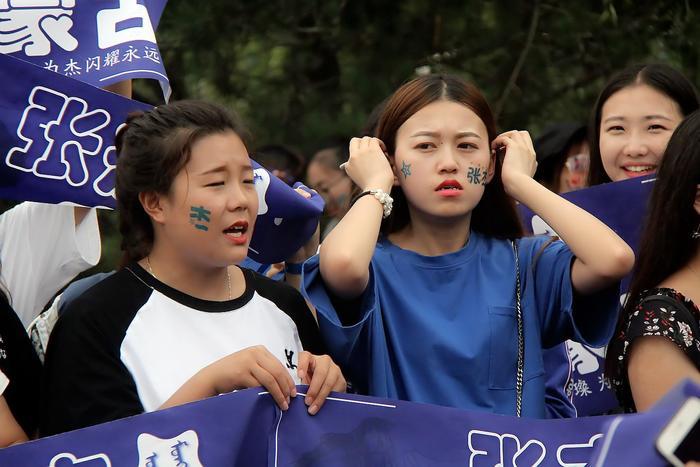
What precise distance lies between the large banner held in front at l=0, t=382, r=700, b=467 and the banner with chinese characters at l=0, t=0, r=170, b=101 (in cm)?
135

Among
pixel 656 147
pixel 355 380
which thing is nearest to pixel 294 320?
pixel 355 380

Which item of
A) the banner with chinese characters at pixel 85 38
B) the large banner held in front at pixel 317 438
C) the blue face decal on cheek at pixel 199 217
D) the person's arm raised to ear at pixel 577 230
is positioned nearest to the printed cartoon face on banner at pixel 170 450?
the large banner held in front at pixel 317 438

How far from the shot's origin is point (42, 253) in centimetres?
394

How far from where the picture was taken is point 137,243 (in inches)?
137

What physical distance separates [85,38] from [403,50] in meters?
3.02

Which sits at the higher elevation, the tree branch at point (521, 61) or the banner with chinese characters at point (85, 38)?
the tree branch at point (521, 61)

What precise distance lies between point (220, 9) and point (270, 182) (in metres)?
3.38

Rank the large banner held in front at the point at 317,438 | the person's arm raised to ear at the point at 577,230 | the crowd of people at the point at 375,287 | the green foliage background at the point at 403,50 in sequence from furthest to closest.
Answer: the green foliage background at the point at 403,50 < the person's arm raised to ear at the point at 577,230 < the crowd of people at the point at 375,287 < the large banner held in front at the point at 317,438

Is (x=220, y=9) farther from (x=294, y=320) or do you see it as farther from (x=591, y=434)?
(x=591, y=434)

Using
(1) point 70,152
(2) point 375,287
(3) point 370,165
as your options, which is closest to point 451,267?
(2) point 375,287

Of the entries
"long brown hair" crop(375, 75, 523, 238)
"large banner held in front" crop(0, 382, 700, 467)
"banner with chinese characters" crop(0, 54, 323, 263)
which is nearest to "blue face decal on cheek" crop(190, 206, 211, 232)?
"large banner held in front" crop(0, 382, 700, 467)

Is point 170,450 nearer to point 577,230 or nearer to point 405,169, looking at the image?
point 405,169

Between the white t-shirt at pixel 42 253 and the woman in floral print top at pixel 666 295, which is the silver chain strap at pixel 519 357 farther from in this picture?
the white t-shirt at pixel 42 253

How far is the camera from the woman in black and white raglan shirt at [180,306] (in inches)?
124
